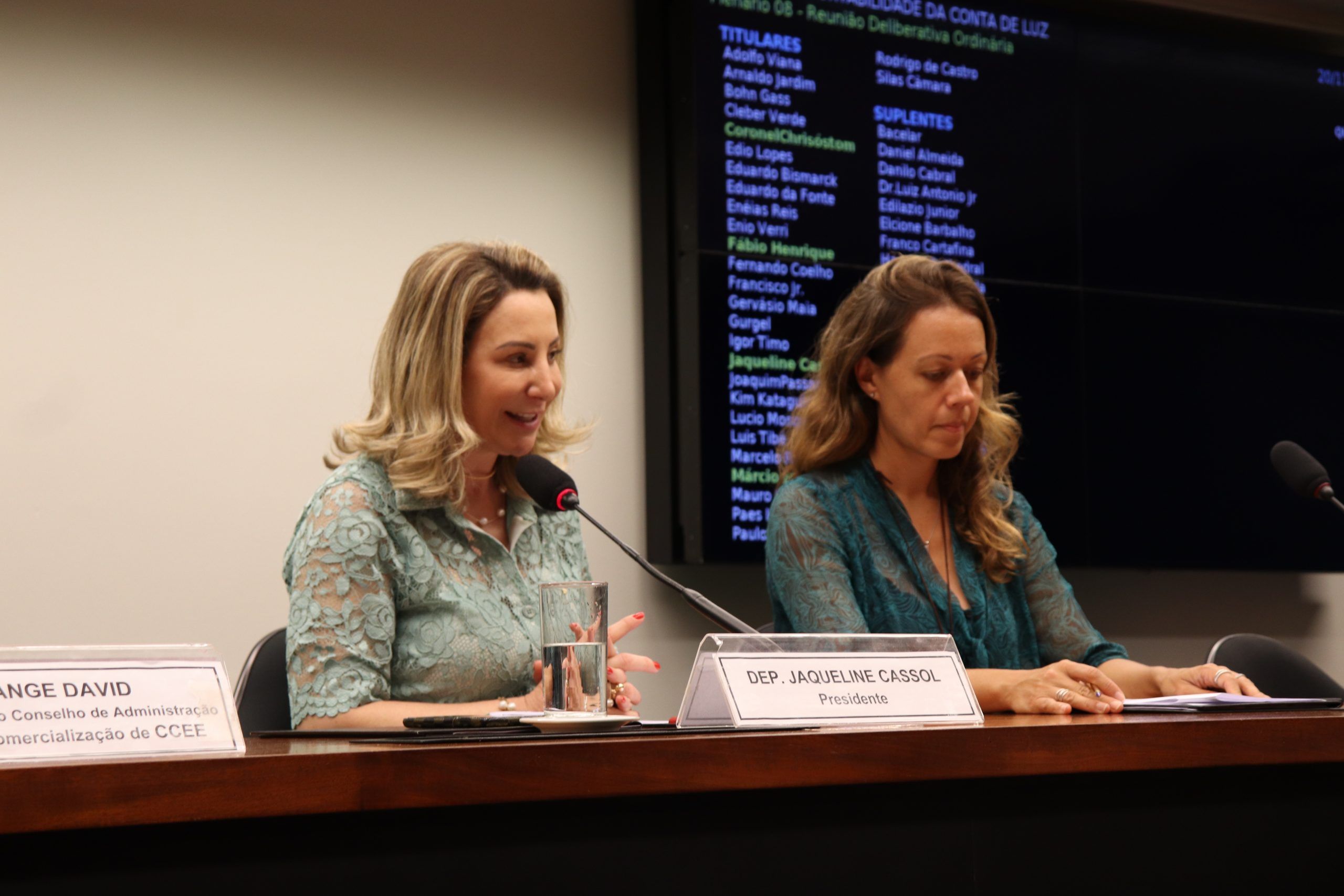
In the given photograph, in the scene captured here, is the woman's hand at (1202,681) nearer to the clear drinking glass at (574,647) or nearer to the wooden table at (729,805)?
the wooden table at (729,805)

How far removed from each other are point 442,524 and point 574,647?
663 mm

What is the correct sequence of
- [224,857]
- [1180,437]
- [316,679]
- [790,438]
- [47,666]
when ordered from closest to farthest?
1. [224,857]
2. [47,666]
3. [316,679]
4. [790,438]
5. [1180,437]

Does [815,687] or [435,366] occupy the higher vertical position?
[435,366]

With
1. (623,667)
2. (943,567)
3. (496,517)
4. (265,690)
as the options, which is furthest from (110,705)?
(943,567)

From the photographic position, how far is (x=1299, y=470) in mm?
1899

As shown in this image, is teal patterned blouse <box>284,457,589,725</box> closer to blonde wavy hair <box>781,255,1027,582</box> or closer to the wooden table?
the wooden table

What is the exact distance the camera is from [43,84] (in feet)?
8.63

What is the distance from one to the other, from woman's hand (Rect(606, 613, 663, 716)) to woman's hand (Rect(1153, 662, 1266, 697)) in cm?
72

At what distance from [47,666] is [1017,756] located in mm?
746

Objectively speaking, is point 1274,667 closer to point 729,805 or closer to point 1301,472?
point 1301,472

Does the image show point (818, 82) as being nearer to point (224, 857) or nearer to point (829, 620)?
point (829, 620)

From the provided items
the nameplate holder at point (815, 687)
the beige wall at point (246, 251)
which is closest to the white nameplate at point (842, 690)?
the nameplate holder at point (815, 687)

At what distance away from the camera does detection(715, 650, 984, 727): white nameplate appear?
1129 millimetres

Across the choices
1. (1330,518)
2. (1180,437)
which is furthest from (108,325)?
(1330,518)
